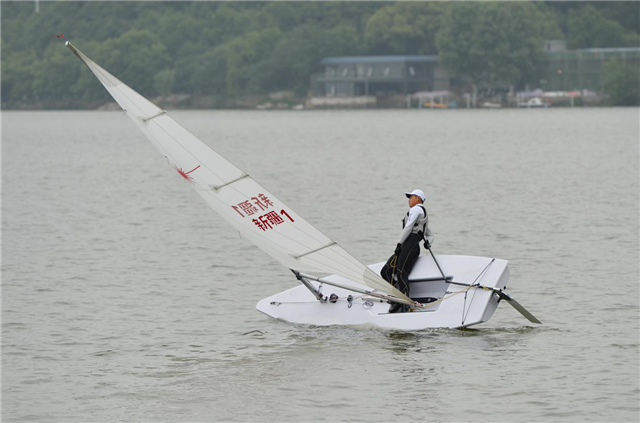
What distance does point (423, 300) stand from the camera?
54.7 feet

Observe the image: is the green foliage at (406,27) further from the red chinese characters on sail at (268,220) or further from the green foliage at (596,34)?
the red chinese characters on sail at (268,220)

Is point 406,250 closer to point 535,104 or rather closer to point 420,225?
point 420,225

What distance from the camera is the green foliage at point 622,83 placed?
6280 inches

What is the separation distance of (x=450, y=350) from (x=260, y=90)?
183054 mm

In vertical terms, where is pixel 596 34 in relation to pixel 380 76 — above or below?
above

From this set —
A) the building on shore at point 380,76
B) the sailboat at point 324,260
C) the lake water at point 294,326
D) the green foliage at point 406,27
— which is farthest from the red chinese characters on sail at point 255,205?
the green foliage at point 406,27

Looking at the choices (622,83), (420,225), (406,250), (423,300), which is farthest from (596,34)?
(406,250)

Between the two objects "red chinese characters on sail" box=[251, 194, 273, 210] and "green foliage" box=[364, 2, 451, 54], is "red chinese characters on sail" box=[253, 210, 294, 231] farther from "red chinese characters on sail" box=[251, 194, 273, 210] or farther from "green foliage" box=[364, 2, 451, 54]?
"green foliage" box=[364, 2, 451, 54]

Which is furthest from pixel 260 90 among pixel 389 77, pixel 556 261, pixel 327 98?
pixel 556 261

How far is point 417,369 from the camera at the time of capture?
14.6 m

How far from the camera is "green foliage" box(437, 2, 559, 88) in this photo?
575 ft

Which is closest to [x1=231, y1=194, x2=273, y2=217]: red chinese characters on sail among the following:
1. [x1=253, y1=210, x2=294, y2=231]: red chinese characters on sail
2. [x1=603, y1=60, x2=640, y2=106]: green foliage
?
[x1=253, y1=210, x2=294, y2=231]: red chinese characters on sail

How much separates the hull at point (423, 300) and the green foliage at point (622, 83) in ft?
495

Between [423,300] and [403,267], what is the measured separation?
2.43ft
